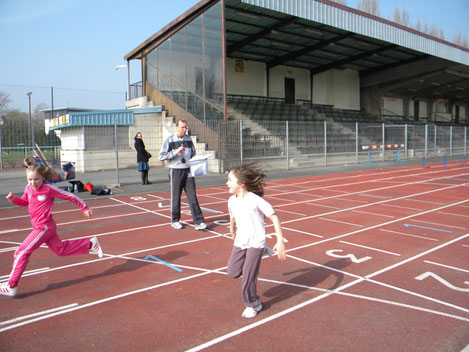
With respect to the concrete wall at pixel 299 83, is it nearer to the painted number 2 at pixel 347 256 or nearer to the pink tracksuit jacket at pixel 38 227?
the painted number 2 at pixel 347 256

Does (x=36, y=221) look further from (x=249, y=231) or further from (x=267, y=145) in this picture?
(x=267, y=145)

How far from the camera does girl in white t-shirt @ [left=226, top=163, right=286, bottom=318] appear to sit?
3643 mm

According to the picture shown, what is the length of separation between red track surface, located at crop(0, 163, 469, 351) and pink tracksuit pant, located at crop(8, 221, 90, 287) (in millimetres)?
320

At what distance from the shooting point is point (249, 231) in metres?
3.68

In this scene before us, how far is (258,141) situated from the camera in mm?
19219

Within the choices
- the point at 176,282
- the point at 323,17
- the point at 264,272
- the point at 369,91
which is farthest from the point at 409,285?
the point at 369,91

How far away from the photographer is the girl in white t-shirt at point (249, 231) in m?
3.64

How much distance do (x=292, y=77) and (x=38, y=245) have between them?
3287 centimetres

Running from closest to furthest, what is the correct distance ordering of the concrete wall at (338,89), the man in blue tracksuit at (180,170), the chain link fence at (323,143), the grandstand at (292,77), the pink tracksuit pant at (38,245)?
the pink tracksuit pant at (38,245) → the man in blue tracksuit at (180,170) → the chain link fence at (323,143) → the grandstand at (292,77) → the concrete wall at (338,89)

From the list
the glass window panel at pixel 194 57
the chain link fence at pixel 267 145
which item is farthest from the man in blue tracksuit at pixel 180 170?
the glass window panel at pixel 194 57

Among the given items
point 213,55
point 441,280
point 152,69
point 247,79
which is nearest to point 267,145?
point 213,55

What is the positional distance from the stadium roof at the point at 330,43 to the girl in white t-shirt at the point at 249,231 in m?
15.5

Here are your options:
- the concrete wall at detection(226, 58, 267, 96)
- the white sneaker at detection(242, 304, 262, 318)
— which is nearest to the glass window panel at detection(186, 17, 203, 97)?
the concrete wall at detection(226, 58, 267, 96)

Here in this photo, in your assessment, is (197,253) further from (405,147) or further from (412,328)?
(405,147)
